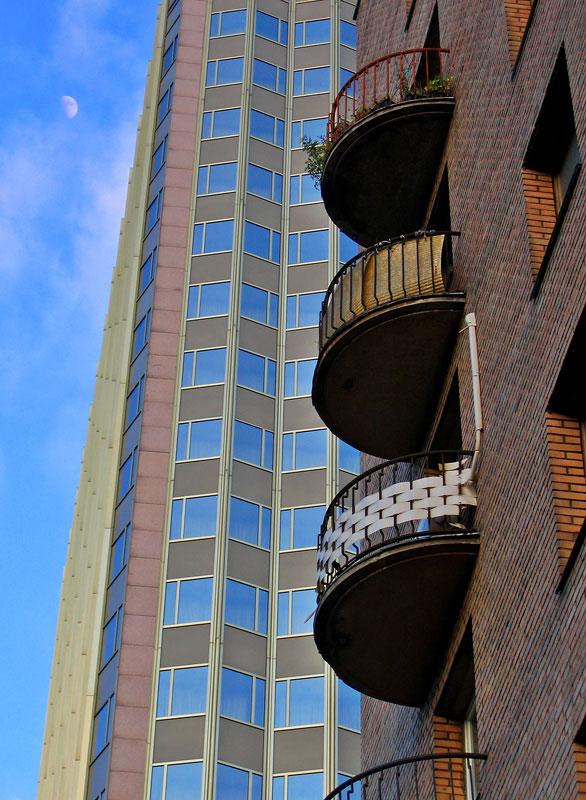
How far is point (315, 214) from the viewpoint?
55250 millimetres

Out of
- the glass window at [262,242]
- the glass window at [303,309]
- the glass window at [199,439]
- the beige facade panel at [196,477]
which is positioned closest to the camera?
the beige facade panel at [196,477]

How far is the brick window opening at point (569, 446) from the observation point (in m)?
10.8

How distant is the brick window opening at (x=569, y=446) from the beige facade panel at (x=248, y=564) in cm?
3360

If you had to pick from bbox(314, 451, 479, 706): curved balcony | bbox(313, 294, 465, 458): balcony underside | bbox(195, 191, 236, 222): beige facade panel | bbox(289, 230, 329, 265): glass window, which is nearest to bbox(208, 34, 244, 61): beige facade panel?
bbox(195, 191, 236, 222): beige facade panel

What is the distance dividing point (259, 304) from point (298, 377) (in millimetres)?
3453

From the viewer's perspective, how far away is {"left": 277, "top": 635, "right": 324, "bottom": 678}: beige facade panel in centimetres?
4303

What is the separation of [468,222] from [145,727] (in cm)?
2908

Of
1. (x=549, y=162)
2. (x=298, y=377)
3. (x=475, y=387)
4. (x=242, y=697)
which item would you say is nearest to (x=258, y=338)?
(x=298, y=377)

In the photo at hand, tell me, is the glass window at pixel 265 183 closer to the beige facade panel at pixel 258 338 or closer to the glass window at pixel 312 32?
the beige facade panel at pixel 258 338

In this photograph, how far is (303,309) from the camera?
52.5 meters

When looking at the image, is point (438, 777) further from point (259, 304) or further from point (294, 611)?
point (259, 304)

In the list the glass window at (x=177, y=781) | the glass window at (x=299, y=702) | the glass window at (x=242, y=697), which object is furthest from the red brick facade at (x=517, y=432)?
the glass window at (x=299, y=702)

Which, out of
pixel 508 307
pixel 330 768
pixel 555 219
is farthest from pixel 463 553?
pixel 330 768

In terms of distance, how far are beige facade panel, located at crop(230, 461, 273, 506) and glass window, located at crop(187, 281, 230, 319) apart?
692cm
